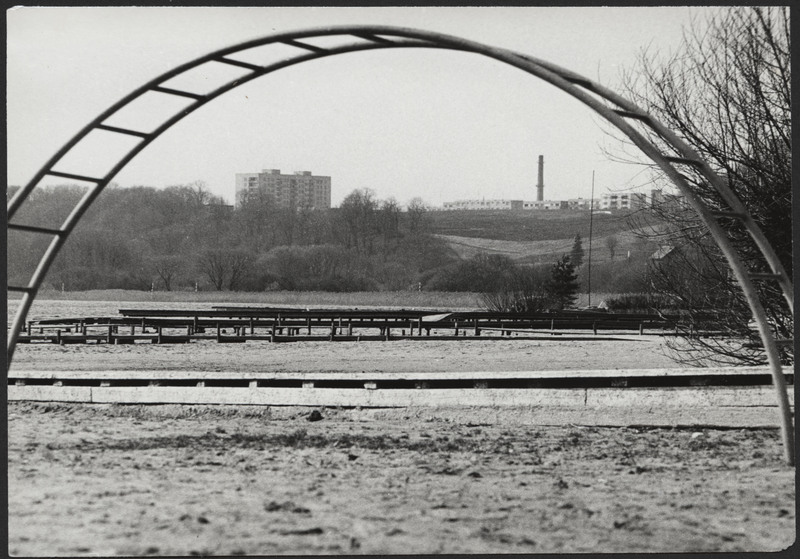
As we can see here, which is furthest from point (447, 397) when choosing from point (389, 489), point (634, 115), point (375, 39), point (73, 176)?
point (73, 176)

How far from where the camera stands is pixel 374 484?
7664 mm

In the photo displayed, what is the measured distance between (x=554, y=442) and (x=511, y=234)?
343 feet

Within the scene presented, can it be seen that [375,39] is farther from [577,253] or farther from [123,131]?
[577,253]

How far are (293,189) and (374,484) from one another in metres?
82.4

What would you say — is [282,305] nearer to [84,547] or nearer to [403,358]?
[403,358]

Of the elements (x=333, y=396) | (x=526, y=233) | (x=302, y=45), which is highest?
(x=526, y=233)

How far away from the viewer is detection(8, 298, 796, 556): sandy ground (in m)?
6.21

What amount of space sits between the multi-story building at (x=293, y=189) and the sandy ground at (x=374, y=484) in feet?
248

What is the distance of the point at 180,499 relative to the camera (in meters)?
7.13

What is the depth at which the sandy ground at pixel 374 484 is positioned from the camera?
6.21 metres

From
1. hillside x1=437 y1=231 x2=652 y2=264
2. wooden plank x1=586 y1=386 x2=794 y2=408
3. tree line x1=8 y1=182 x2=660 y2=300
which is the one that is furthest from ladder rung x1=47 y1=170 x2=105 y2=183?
hillside x1=437 y1=231 x2=652 y2=264

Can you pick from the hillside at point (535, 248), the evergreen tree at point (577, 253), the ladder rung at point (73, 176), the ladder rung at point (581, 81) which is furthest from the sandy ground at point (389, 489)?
the hillside at point (535, 248)

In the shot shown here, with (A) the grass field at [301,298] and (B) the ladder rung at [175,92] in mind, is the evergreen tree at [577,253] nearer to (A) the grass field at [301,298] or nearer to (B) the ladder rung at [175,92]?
(A) the grass field at [301,298]

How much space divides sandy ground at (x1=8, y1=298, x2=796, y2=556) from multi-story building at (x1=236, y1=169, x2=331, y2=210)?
75708 millimetres
